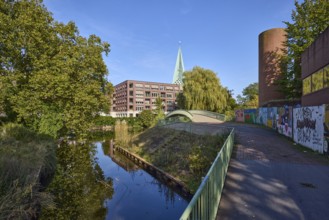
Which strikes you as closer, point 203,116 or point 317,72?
point 317,72

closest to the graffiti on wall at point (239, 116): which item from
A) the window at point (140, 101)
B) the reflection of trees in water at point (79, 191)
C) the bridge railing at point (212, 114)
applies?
the bridge railing at point (212, 114)

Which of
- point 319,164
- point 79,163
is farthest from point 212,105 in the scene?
point 319,164

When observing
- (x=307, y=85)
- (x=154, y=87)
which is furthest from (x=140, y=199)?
(x=154, y=87)

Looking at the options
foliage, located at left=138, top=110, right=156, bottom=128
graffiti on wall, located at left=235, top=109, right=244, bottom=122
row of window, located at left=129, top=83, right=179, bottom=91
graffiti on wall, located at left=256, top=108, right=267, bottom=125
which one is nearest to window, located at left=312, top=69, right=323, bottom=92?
graffiti on wall, located at left=256, top=108, right=267, bottom=125

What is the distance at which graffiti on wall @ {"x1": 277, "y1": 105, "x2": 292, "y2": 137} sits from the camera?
16.3 metres

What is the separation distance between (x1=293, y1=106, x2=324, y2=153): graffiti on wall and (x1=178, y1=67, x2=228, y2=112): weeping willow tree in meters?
26.0

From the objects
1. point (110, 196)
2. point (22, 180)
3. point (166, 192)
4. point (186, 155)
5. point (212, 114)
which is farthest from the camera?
point (212, 114)

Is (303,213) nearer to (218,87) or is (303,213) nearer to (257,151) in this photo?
(257,151)

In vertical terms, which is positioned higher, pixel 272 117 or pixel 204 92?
pixel 204 92

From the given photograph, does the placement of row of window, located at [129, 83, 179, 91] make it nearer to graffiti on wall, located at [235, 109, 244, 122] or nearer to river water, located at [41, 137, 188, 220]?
graffiti on wall, located at [235, 109, 244, 122]

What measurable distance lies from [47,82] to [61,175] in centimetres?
634

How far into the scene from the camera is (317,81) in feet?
45.1

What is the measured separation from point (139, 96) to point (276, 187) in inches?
3350

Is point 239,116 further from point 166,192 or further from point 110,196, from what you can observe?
point 110,196
